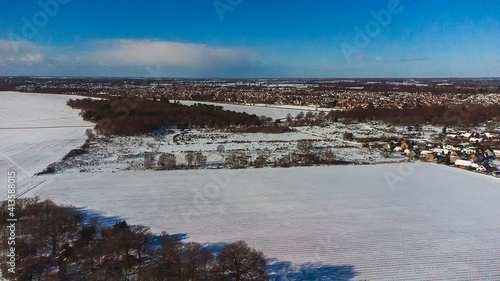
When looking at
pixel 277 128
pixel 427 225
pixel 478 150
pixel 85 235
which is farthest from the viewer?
pixel 277 128

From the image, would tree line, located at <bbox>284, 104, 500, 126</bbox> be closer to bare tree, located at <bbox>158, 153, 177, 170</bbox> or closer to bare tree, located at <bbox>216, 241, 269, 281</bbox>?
bare tree, located at <bbox>158, 153, 177, 170</bbox>

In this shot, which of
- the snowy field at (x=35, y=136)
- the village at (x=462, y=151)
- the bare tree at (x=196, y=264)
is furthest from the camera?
the village at (x=462, y=151)

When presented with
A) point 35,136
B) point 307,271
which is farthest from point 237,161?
point 35,136

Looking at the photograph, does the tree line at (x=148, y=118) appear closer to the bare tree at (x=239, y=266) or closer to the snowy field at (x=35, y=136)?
the snowy field at (x=35, y=136)

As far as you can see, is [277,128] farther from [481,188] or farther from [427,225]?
[427,225]

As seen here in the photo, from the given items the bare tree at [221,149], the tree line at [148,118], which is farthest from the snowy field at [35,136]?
the bare tree at [221,149]

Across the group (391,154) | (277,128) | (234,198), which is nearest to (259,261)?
(234,198)
